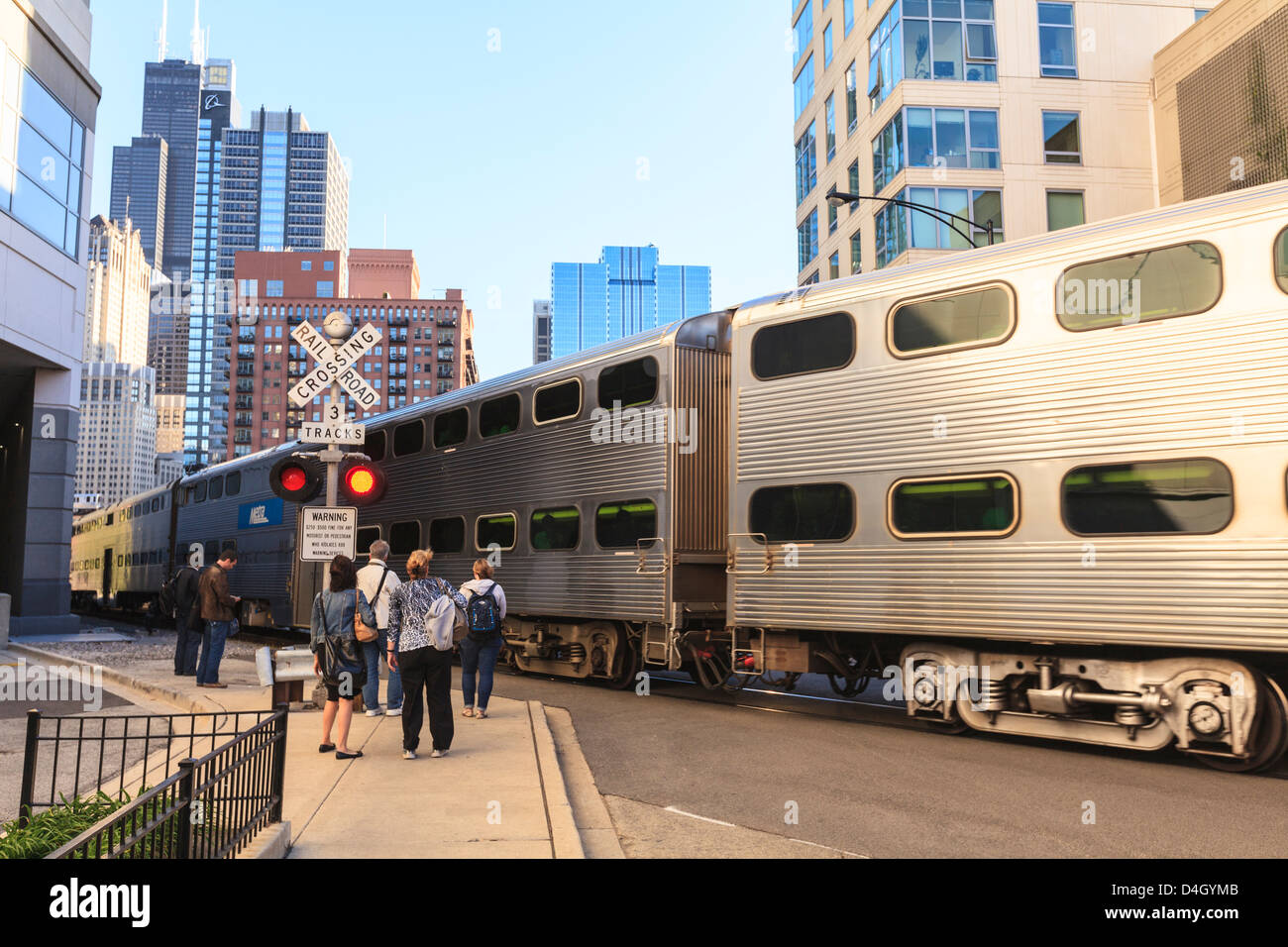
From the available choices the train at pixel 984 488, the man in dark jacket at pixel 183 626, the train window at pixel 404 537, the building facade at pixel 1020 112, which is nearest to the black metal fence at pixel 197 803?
the train at pixel 984 488

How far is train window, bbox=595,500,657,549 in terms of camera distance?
13.2m

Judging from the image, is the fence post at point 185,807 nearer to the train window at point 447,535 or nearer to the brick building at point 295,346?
the train window at point 447,535

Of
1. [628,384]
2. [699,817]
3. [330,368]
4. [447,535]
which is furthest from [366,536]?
[699,817]

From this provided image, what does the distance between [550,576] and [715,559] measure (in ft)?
10.3

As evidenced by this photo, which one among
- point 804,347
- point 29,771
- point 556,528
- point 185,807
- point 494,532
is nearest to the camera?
point 185,807

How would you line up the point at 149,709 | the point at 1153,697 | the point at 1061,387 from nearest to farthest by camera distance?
1. the point at 1153,697
2. the point at 1061,387
3. the point at 149,709

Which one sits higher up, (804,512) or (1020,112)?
(1020,112)

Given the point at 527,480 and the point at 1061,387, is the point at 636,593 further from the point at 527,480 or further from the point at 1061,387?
the point at 1061,387

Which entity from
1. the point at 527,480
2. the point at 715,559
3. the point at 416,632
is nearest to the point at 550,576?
the point at 527,480

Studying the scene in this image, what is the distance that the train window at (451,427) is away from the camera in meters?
17.9

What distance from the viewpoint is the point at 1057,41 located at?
33.2 meters

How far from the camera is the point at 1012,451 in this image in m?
9.72

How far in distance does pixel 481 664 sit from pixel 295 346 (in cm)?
14848

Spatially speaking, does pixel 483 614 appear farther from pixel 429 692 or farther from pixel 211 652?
pixel 211 652
